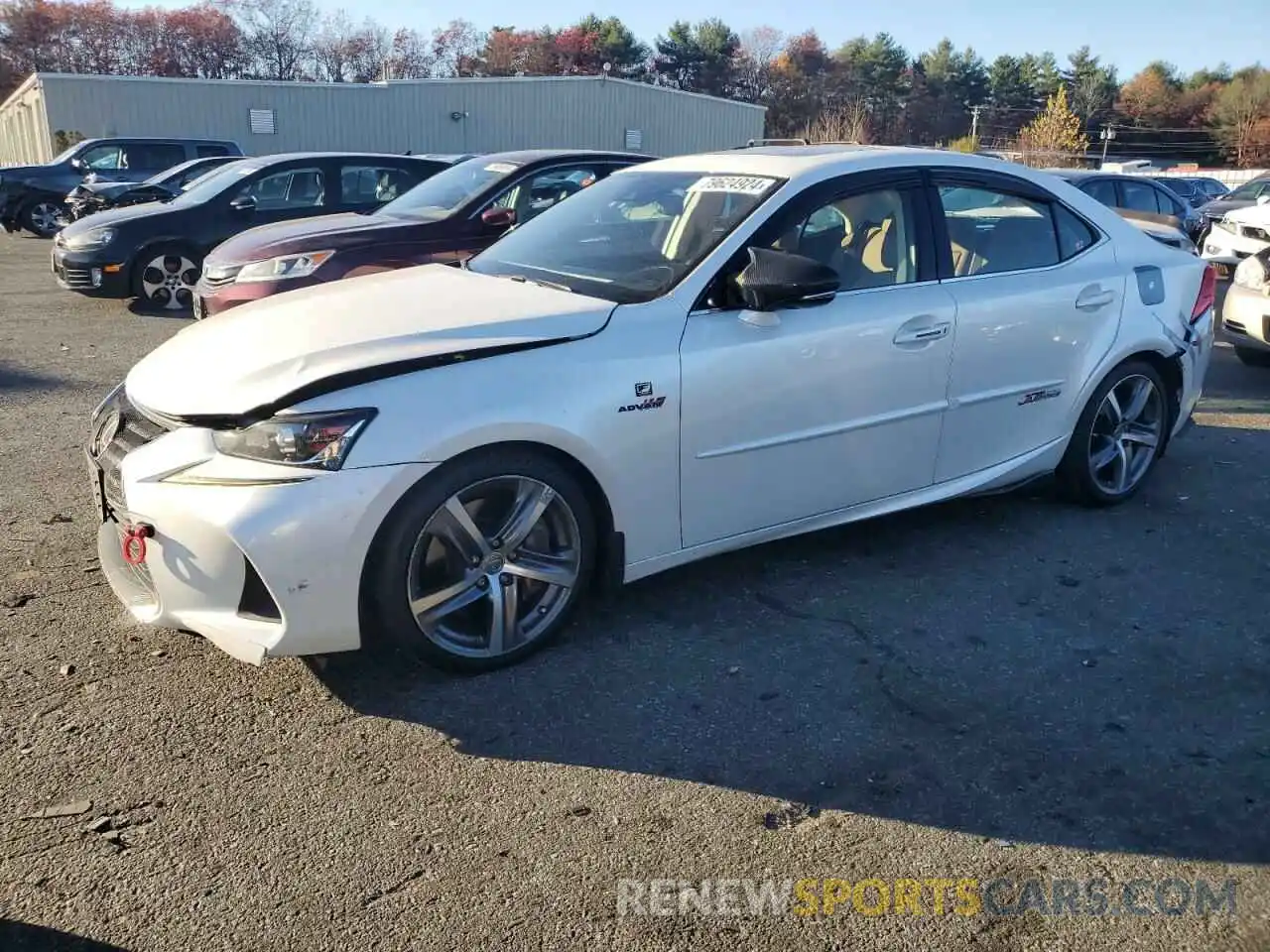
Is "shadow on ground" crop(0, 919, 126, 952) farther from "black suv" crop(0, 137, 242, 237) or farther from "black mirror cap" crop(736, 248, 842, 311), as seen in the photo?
"black suv" crop(0, 137, 242, 237)

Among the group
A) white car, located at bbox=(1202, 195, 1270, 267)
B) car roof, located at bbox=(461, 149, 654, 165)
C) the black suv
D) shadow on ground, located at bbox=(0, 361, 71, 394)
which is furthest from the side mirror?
the black suv

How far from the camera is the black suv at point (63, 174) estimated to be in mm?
19047

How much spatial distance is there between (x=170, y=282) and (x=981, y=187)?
8877 millimetres

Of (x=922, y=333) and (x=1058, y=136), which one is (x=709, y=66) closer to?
(x=1058, y=136)

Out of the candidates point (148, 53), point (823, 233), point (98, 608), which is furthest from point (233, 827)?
point (148, 53)

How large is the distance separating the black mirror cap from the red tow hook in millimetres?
2056

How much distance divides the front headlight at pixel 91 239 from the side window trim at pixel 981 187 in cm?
894

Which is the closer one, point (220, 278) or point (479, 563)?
point (479, 563)

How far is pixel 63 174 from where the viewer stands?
19.1 metres

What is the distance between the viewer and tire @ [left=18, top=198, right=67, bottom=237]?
19.3 metres

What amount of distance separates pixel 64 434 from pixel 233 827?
422cm

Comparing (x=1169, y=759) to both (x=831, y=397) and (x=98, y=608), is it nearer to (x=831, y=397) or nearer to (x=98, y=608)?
(x=831, y=397)

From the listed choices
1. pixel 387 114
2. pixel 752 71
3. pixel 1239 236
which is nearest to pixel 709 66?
pixel 752 71

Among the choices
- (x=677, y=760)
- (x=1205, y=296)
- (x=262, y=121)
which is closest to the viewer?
(x=677, y=760)
